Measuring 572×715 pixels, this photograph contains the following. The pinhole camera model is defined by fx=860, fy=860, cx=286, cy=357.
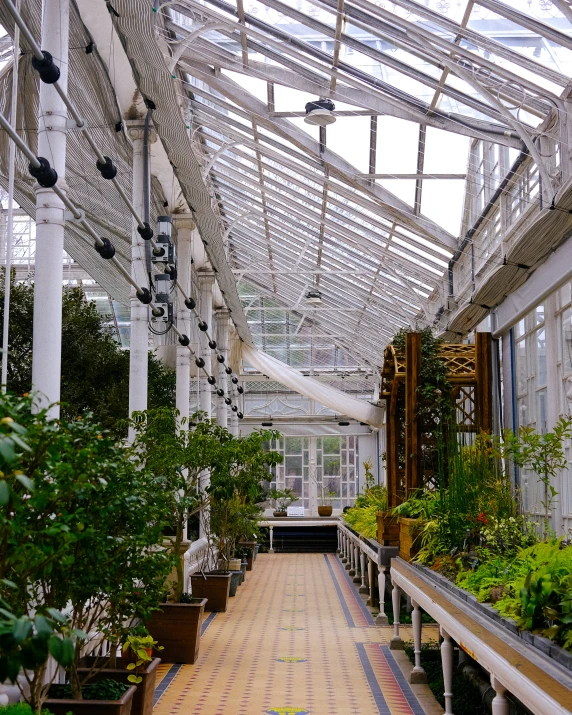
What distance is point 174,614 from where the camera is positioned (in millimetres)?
6805

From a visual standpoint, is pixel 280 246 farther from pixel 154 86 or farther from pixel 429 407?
pixel 154 86

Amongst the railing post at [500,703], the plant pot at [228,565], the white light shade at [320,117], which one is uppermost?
the white light shade at [320,117]

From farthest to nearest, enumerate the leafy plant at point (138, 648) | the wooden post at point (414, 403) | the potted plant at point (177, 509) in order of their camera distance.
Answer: the wooden post at point (414, 403)
the potted plant at point (177, 509)
the leafy plant at point (138, 648)

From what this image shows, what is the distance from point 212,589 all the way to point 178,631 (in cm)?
317

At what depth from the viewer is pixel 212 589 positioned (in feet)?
32.5

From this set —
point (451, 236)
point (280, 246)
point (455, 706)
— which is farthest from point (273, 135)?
point (455, 706)

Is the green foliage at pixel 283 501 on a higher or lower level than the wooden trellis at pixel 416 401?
lower

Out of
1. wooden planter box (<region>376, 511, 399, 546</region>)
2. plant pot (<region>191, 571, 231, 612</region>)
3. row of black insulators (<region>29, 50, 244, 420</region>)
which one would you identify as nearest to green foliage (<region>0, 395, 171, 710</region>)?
row of black insulators (<region>29, 50, 244, 420</region>)

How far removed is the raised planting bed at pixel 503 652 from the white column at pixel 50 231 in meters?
2.28

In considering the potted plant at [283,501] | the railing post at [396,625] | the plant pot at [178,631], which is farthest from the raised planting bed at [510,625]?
the potted plant at [283,501]

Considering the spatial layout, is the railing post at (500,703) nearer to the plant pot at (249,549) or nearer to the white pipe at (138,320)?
the white pipe at (138,320)

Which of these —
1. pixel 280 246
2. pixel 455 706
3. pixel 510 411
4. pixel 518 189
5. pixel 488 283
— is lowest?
pixel 455 706

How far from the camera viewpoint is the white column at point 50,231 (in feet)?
13.9

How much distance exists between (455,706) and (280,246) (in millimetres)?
10574
